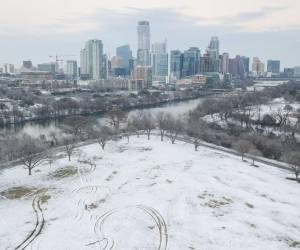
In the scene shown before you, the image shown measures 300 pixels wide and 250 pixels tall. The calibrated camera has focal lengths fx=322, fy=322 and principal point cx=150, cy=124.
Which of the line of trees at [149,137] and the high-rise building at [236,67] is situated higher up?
the high-rise building at [236,67]

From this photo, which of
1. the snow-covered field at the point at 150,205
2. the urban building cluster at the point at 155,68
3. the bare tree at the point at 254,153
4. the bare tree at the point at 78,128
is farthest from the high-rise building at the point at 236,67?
the snow-covered field at the point at 150,205

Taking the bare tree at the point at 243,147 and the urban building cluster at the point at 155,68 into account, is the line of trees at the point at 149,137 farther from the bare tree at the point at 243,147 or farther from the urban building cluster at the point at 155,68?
the urban building cluster at the point at 155,68

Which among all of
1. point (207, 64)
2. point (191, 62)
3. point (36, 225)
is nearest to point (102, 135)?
point (36, 225)

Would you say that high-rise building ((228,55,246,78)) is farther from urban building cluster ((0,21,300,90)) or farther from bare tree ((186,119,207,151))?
bare tree ((186,119,207,151))

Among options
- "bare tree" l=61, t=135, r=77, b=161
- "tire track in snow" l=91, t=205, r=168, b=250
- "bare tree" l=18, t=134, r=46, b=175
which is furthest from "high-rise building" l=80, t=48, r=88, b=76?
"tire track in snow" l=91, t=205, r=168, b=250

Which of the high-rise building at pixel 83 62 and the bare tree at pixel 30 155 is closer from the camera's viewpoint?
the bare tree at pixel 30 155

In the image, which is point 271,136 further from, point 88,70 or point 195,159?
point 88,70

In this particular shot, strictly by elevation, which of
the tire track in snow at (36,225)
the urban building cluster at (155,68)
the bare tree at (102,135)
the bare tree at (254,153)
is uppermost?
the urban building cluster at (155,68)
